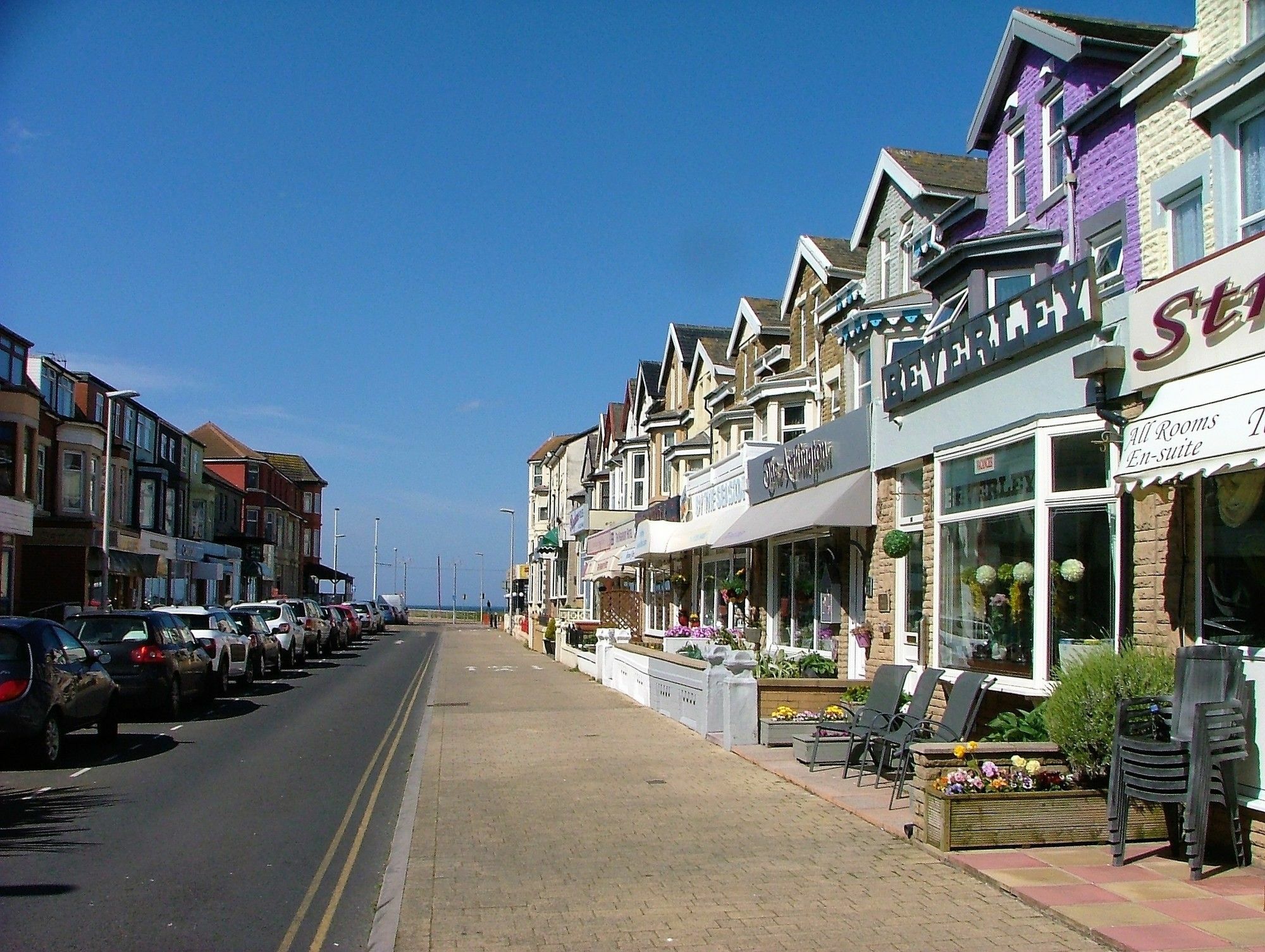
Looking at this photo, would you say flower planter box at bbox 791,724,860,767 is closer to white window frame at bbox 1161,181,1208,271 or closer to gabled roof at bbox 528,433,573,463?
white window frame at bbox 1161,181,1208,271

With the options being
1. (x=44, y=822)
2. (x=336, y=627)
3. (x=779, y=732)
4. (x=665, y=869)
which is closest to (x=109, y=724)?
(x=44, y=822)

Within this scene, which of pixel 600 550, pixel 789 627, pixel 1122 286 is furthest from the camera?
pixel 600 550

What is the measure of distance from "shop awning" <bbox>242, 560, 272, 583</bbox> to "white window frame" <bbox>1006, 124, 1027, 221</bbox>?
59737 millimetres

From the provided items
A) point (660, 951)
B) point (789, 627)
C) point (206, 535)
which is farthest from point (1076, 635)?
point (206, 535)

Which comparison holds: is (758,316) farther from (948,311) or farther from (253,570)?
(253,570)

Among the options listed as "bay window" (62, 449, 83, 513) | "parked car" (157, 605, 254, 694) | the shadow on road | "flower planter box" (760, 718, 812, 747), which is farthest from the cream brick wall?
"bay window" (62, 449, 83, 513)

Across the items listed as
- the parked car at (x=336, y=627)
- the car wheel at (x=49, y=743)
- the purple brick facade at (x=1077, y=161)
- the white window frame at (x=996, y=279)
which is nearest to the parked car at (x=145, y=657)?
the car wheel at (x=49, y=743)

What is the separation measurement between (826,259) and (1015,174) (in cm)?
746

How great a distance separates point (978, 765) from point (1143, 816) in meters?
1.11

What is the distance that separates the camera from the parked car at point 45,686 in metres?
11.8

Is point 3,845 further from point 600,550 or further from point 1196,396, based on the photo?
point 600,550

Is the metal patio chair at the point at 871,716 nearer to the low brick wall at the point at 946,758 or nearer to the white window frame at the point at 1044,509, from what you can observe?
the white window frame at the point at 1044,509

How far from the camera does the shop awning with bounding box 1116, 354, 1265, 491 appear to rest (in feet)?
23.6

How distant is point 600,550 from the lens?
39406 millimetres
